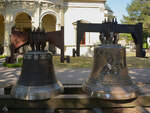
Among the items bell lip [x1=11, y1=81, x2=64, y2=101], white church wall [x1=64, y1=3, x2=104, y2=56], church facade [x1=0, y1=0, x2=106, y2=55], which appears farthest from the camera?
white church wall [x1=64, y1=3, x2=104, y2=56]

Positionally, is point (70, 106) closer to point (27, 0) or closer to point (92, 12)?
point (27, 0)

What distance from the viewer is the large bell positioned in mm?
2538

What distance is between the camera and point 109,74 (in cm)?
277

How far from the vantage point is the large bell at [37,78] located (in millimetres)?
2538

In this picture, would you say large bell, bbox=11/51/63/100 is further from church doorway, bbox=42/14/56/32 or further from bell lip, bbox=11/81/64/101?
church doorway, bbox=42/14/56/32

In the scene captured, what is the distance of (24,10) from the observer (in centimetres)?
1753

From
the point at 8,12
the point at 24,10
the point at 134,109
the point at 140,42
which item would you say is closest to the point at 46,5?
the point at 24,10

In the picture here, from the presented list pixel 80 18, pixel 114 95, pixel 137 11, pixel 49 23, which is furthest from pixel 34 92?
pixel 137 11

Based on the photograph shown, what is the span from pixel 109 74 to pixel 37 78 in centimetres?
130

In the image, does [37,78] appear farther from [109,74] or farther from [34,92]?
[109,74]

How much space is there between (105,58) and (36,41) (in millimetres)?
1303

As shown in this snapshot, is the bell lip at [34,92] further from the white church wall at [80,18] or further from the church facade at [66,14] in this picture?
the white church wall at [80,18]

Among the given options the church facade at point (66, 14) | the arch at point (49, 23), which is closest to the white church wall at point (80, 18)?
the church facade at point (66, 14)

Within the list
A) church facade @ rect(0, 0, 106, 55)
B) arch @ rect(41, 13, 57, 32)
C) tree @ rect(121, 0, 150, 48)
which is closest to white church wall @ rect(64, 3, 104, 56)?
church facade @ rect(0, 0, 106, 55)
